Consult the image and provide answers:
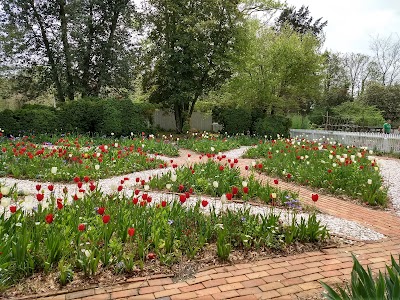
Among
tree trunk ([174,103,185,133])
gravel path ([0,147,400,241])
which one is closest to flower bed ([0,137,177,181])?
gravel path ([0,147,400,241])

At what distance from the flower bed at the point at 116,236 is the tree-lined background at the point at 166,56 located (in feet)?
45.6

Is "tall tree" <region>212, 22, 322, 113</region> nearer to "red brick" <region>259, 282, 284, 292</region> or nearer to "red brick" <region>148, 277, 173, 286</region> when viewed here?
"red brick" <region>259, 282, 284, 292</region>

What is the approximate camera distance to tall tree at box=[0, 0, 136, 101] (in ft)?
53.7

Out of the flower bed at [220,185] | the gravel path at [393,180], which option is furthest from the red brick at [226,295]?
the gravel path at [393,180]

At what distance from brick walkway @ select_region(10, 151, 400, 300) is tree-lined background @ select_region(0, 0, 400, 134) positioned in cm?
1453

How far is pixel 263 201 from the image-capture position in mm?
5156

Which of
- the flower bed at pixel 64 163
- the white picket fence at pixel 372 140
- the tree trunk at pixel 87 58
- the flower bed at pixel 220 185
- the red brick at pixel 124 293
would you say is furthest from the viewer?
the tree trunk at pixel 87 58

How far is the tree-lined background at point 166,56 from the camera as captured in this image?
16750 millimetres

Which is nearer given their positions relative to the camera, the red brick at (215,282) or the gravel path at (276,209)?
the red brick at (215,282)

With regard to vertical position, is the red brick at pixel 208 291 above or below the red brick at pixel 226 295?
above

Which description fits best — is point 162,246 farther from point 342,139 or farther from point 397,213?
point 342,139

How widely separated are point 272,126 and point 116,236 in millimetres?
15368

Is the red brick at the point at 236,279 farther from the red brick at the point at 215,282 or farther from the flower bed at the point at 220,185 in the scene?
the flower bed at the point at 220,185

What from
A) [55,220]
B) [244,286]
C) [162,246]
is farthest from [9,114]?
[244,286]
